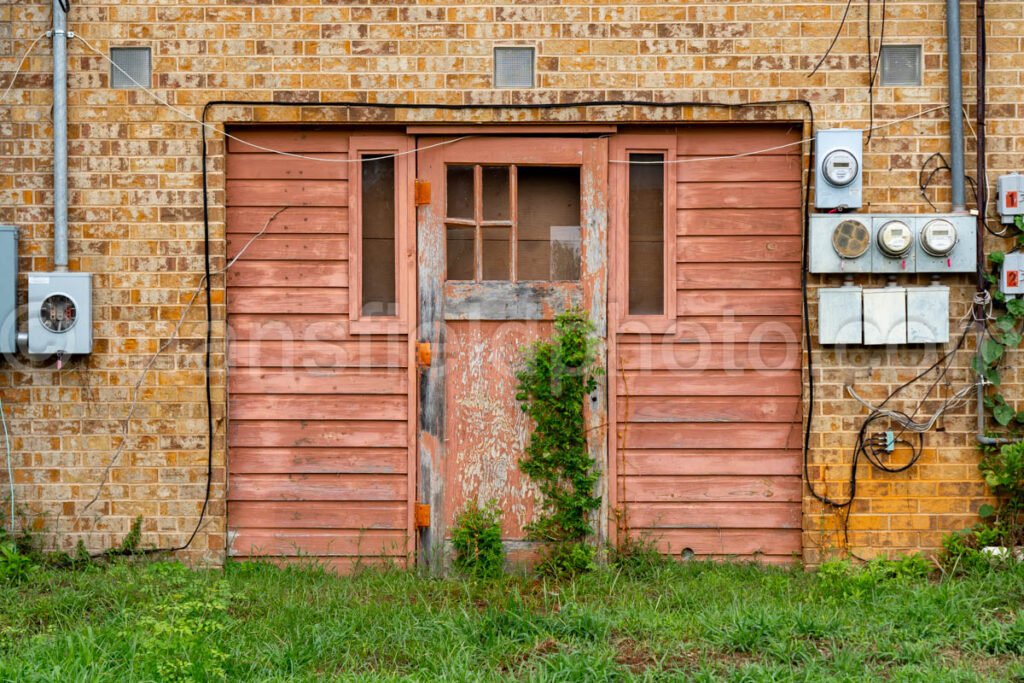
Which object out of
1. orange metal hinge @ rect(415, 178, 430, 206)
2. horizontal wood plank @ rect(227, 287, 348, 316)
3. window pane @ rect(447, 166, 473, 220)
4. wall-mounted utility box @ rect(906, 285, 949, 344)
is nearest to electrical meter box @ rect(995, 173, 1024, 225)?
wall-mounted utility box @ rect(906, 285, 949, 344)

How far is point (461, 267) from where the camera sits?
5680 mm

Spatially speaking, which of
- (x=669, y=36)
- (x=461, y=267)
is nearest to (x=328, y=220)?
(x=461, y=267)

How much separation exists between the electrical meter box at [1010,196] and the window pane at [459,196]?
3.00m

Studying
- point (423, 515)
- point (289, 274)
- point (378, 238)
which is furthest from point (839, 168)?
point (289, 274)

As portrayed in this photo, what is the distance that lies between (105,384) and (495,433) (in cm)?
226

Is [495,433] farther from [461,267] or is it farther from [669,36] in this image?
[669,36]

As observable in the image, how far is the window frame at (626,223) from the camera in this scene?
5.64 m

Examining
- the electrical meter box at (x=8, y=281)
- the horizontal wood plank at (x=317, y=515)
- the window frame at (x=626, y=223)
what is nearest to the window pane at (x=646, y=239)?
the window frame at (x=626, y=223)

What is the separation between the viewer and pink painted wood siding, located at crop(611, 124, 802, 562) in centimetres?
564

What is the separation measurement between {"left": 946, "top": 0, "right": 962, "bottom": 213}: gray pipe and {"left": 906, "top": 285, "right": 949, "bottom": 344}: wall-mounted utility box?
0.50 metres

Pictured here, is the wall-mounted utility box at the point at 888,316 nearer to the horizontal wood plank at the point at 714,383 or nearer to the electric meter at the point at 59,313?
the horizontal wood plank at the point at 714,383

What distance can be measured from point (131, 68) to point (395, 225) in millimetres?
1754

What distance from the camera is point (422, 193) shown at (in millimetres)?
5609

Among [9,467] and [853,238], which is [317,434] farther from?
[853,238]
